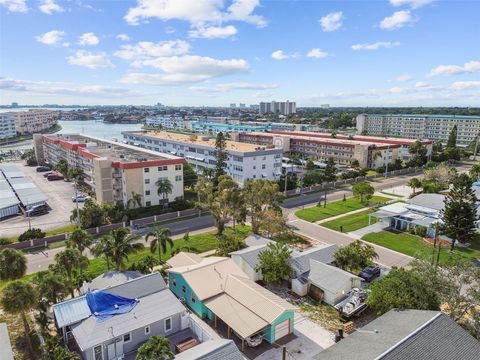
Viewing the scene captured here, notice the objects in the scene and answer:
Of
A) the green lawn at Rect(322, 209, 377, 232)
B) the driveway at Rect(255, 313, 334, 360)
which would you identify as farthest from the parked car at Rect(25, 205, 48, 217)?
the driveway at Rect(255, 313, 334, 360)

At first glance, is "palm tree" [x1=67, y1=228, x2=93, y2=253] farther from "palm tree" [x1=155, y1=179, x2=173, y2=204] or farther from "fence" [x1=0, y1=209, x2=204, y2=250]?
"palm tree" [x1=155, y1=179, x2=173, y2=204]

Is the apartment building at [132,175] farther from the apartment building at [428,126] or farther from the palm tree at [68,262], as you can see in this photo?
the apartment building at [428,126]

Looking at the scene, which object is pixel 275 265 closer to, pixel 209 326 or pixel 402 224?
pixel 209 326

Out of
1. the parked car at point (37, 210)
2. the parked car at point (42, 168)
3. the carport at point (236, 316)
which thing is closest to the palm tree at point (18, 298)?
the carport at point (236, 316)

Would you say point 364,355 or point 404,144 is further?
point 404,144

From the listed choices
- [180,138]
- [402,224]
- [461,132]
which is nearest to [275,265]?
[402,224]

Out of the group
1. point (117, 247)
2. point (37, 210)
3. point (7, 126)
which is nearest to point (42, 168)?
point (37, 210)

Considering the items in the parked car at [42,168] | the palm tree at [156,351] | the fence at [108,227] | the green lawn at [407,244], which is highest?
the palm tree at [156,351]
